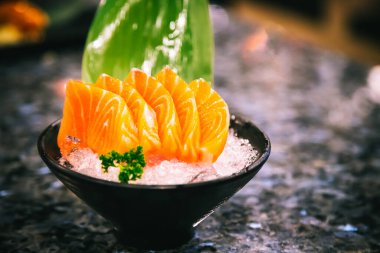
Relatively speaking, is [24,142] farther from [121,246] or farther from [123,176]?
[123,176]

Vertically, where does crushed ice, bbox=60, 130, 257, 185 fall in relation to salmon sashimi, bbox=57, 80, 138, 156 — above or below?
below

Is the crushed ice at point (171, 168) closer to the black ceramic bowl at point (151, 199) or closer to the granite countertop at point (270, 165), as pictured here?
the black ceramic bowl at point (151, 199)

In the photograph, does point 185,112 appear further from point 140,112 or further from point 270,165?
point 270,165

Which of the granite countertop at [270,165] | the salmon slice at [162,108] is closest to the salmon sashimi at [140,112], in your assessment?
the salmon slice at [162,108]

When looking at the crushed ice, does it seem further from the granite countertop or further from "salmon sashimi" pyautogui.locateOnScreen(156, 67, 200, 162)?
the granite countertop

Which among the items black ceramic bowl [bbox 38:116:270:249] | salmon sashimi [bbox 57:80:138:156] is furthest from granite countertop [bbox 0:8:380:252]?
salmon sashimi [bbox 57:80:138:156]

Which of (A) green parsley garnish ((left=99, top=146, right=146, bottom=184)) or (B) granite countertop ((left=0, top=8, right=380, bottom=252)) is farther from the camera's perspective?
(B) granite countertop ((left=0, top=8, right=380, bottom=252))
